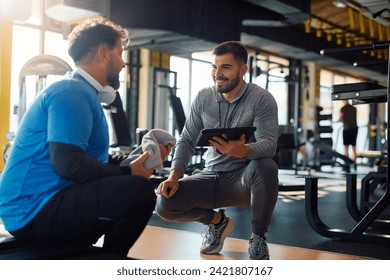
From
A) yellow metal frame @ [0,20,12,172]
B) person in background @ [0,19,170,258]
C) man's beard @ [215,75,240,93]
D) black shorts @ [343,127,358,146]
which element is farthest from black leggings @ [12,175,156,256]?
black shorts @ [343,127,358,146]

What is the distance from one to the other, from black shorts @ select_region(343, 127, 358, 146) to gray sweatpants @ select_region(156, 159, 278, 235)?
7458 millimetres

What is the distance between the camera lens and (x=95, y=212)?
1.57 meters

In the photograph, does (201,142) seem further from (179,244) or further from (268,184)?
(179,244)

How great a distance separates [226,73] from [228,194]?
54 cm

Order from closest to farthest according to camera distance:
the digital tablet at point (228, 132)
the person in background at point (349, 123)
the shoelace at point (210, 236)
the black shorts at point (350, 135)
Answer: the digital tablet at point (228, 132) < the shoelace at point (210, 236) < the person in background at point (349, 123) < the black shorts at point (350, 135)

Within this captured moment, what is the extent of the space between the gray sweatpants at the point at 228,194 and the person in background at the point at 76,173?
1.80 feet

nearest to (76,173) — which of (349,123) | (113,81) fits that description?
(113,81)

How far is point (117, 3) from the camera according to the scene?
6816 millimetres

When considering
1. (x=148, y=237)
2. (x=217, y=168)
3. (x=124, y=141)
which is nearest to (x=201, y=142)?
(x=217, y=168)

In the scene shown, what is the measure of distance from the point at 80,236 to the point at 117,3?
18.6 feet

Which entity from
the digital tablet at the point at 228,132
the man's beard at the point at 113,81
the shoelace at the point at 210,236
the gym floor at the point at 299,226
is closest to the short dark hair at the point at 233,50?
the digital tablet at the point at 228,132

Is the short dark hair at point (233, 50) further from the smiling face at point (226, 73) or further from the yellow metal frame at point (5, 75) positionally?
the yellow metal frame at point (5, 75)

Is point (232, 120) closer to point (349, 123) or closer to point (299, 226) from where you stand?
point (299, 226)

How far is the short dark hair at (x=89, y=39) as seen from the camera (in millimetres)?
1648
